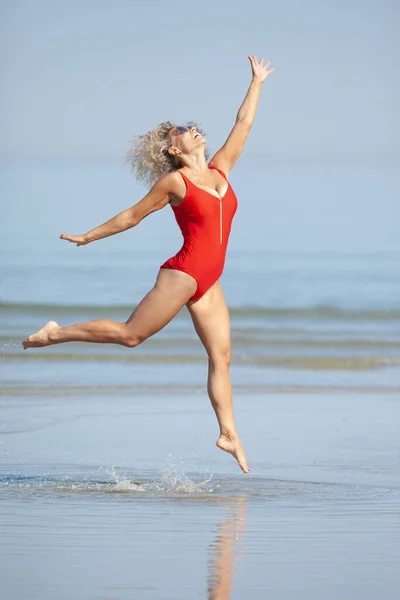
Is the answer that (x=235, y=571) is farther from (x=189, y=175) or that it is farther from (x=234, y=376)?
(x=234, y=376)

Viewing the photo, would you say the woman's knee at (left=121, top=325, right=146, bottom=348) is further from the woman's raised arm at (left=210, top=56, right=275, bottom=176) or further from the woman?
the woman's raised arm at (left=210, top=56, right=275, bottom=176)

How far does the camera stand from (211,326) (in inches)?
311

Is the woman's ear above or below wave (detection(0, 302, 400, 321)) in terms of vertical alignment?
above

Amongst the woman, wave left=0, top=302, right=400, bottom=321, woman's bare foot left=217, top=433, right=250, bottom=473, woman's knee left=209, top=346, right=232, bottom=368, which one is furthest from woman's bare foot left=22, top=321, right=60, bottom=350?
wave left=0, top=302, right=400, bottom=321

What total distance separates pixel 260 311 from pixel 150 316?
667 inches

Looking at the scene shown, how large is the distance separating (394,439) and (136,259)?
1401 inches

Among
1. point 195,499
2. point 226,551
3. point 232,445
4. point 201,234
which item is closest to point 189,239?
point 201,234

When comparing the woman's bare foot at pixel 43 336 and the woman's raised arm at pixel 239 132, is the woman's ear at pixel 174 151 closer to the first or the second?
the woman's raised arm at pixel 239 132

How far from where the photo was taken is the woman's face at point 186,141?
312 inches

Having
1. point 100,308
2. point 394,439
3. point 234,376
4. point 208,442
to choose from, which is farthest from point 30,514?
point 100,308

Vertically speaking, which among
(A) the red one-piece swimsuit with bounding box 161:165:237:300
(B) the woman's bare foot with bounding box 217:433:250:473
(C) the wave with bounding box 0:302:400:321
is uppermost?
(A) the red one-piece swimsuit with bounding box 161:165:237:300

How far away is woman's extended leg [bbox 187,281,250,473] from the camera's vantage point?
310 inches

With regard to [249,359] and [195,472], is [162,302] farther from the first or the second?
[249,359]

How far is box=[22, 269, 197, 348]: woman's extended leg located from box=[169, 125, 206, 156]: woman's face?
73 cm
